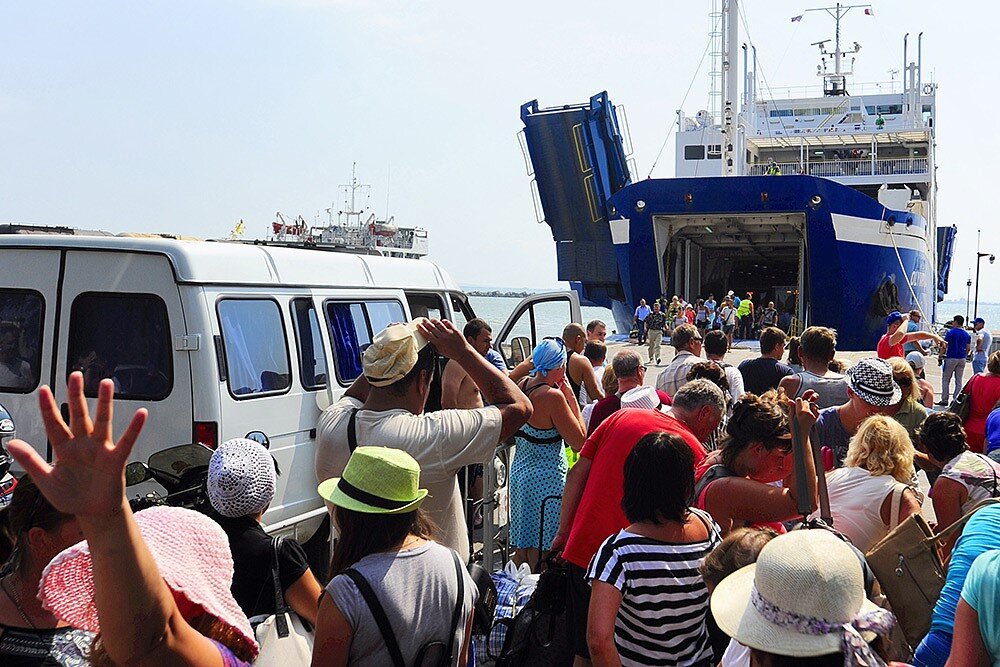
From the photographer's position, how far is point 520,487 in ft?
17.9

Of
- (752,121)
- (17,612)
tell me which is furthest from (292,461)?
(752,121)

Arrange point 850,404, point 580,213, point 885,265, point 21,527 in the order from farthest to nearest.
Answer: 1. point 580,213
2. point 885,265
3. point 850,404
4. point 21,527

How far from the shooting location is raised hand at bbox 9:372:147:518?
149cm

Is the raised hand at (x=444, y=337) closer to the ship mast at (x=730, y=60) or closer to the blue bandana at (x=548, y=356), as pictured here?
the blue bandana at (x=548, y=356)

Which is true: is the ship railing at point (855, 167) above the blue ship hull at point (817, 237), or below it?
above

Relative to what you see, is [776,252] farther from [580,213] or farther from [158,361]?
[158,361]

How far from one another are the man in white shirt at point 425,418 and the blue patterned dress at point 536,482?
1777 millimetres

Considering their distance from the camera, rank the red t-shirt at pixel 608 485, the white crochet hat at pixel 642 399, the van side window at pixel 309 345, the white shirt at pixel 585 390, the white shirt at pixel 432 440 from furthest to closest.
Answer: the white shirt at pixel 585 390 < the van side window at pixel 309 345 < the white crochet hat at pixel 642 399 < the red t-shirt at pixel 608 485 < the white shirt at pixel 432 440

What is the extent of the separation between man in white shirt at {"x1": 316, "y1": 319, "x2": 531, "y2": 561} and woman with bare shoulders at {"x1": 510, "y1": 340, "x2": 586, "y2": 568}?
155 centimetres

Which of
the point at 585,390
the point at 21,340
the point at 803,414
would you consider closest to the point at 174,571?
the point at 803,414

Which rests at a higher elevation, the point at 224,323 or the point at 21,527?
the point at 224,323

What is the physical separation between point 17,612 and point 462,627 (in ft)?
3.45

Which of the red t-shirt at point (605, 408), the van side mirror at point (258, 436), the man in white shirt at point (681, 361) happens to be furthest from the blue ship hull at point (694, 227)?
the van side mirror at point (258, 436)

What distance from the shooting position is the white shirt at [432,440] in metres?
3.32
